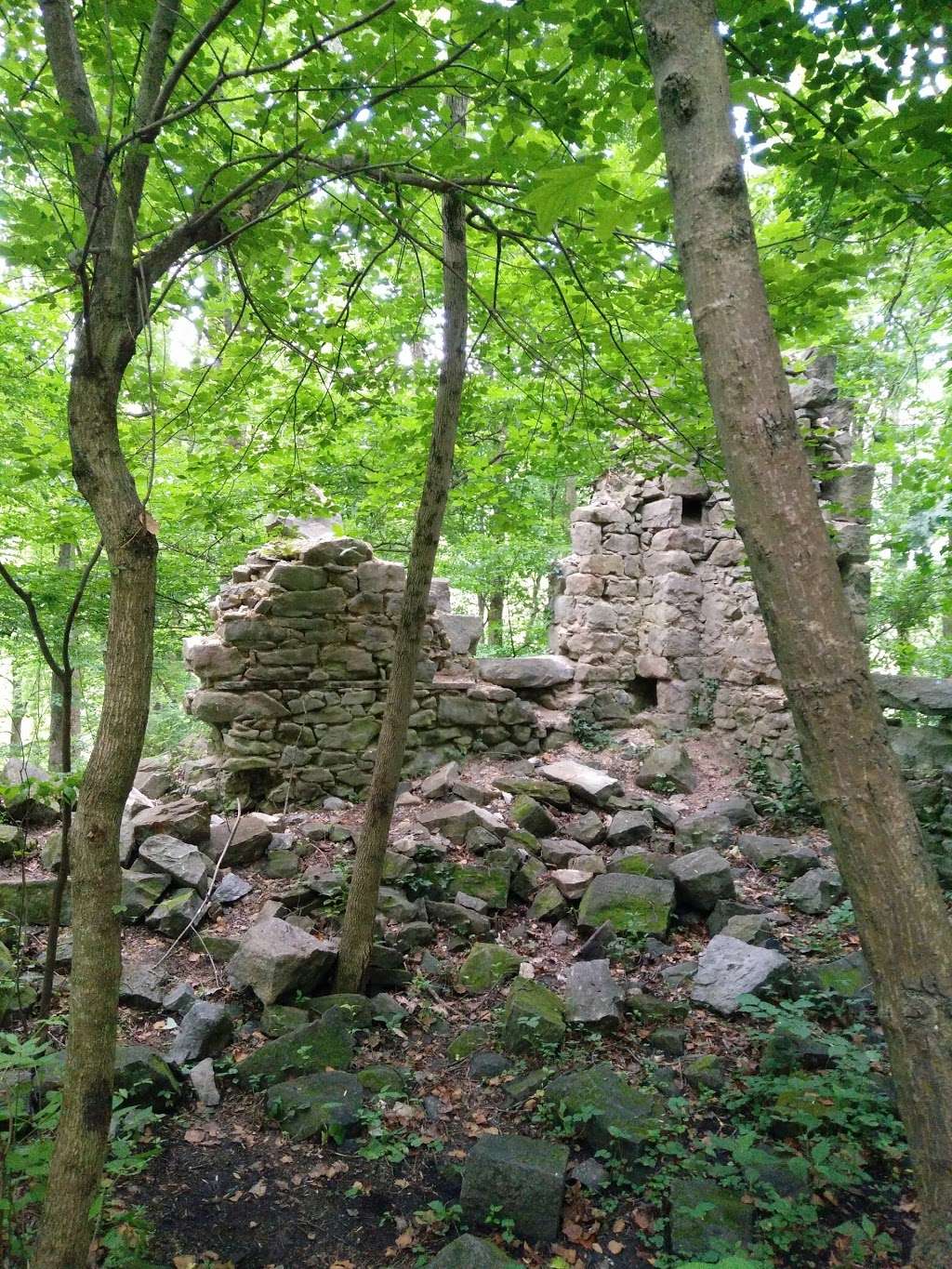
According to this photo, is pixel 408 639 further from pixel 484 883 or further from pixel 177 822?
pixel 177 822

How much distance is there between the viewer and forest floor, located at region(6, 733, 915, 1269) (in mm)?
2303

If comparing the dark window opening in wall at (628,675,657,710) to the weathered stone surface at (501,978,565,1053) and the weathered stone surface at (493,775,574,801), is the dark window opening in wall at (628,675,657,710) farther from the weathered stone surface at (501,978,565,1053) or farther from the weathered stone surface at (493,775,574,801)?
the weathered stone surface at (501,978,565,1053)

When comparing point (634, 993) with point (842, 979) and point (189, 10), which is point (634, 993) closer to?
point (842, 979)

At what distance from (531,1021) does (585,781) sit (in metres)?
3.05

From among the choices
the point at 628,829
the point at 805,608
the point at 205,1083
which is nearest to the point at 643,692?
the point at 628,829

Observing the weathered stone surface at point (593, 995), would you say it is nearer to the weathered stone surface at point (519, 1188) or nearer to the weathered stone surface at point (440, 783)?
the weathered stone surface at point (519, 1188)

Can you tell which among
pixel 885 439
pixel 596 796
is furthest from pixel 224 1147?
pixel 885 439

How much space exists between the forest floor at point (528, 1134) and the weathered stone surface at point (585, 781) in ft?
7.20

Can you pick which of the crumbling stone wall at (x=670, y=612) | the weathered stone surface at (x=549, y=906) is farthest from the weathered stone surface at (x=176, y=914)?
the crumbling stone wall at (x=670, y=612)

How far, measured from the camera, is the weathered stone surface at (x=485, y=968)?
3.91 metres

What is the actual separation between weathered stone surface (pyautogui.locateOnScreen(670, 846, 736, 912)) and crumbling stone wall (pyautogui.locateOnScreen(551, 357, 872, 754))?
97.7 inches

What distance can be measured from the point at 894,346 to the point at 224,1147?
9.69 metres

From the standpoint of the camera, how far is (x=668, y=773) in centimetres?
665

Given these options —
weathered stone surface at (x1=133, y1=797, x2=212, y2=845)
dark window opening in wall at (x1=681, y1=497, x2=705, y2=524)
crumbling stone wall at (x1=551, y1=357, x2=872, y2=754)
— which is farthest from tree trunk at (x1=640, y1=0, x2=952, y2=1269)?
dark window opening in wall at (x1=681, y1=497, x2=705, y2=524)
